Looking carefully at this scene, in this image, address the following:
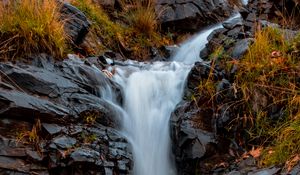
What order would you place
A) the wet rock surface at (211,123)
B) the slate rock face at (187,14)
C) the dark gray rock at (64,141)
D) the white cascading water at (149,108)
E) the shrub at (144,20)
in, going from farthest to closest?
the slate rock face at (187,14)
the shrub at (144,20)
the white cascading water at (149,108)
the wet rock surface at (211,123)
the dark gray rock at (64,141)

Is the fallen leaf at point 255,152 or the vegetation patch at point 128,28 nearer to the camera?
the fallen leaf at point 255,152

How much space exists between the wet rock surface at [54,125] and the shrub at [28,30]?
209 millimetres

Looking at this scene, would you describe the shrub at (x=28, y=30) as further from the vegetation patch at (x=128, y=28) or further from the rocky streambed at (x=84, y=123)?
the vegetation patch at (x=128, y=28)

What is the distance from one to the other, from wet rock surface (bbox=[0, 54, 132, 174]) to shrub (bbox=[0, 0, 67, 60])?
0.68ft

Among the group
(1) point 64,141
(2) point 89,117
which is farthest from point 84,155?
(2) point 89,117

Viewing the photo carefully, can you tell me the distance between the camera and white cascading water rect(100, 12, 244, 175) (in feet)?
14.8

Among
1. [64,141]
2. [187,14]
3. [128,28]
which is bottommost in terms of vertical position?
[64,141]

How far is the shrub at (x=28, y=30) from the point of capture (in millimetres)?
4652

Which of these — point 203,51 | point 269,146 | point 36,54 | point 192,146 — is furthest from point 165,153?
point 203,51

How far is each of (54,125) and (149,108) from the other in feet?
4.51

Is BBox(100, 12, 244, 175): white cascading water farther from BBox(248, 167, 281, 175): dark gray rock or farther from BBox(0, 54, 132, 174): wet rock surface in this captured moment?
BBox(248, 167, 281, 175): dark gray rock

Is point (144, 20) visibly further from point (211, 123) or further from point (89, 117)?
point (89, 117)

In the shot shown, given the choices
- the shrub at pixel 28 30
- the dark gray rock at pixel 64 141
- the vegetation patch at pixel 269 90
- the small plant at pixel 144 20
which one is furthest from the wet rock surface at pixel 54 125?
the small plant at pixel 144 20

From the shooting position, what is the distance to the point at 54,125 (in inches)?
158
